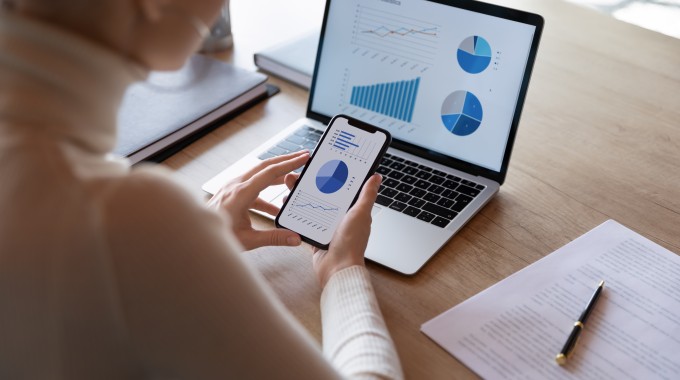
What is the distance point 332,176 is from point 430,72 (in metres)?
0.27

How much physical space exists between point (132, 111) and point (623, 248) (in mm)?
833

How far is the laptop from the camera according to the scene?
0.97 m

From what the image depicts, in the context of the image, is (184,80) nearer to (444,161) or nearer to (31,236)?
(444,161)

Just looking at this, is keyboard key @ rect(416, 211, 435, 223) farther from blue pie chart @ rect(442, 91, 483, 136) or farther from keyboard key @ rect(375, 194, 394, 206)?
blue pie chart @ rect(442, 91, 483, 136)

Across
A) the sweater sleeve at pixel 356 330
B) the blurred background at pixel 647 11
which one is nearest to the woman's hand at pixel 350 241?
the sweater sleeve at pixel 356 330

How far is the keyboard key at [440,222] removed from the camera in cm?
95

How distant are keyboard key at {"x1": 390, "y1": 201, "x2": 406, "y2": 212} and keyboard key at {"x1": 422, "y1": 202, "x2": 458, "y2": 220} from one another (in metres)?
0.03

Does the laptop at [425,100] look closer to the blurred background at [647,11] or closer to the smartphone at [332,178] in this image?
the smartphone at [332,178]

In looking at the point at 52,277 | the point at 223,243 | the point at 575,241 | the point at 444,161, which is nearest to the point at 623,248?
the point at 575,241

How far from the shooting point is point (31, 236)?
0.46 metres

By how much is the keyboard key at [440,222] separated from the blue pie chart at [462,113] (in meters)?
0.16

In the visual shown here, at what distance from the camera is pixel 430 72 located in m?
1.06

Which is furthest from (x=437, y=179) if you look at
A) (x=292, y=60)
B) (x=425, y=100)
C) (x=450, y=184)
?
(x=292, y=60)

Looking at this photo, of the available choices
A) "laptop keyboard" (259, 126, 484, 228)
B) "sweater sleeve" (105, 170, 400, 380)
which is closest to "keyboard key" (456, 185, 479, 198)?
"laptop keyboard" (259, 126, 484, 228)
